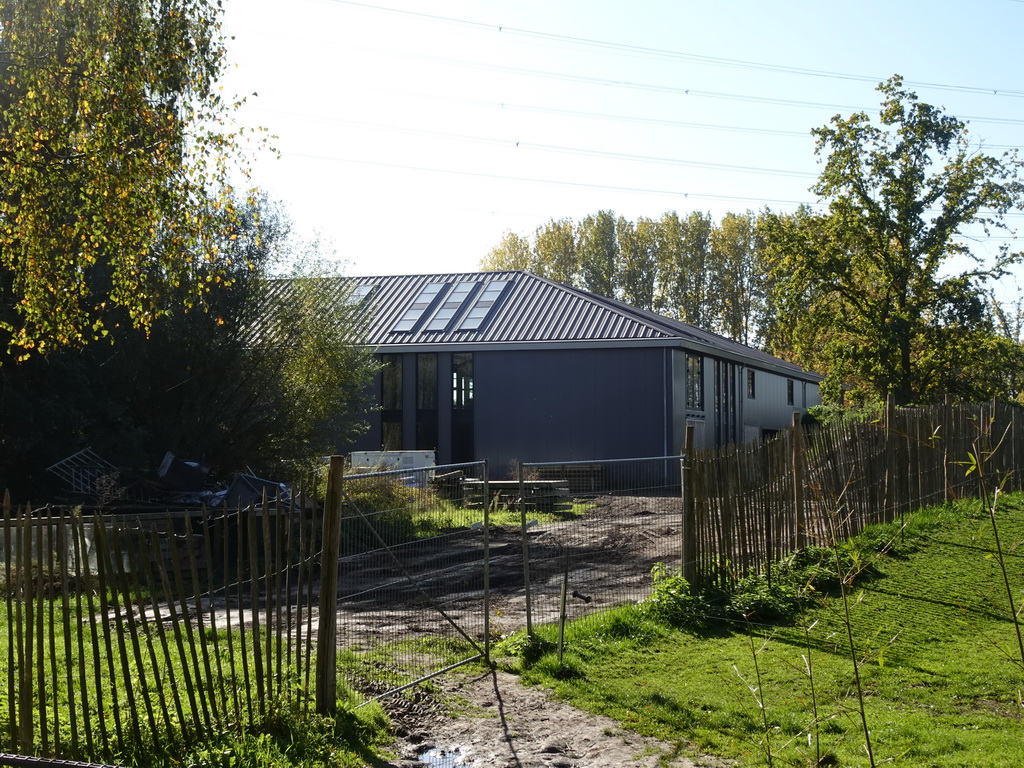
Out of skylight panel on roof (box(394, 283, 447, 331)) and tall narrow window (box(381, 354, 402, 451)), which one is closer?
tall narrow window (box(381, 354, 402, 451))

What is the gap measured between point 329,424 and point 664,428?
1062 cm

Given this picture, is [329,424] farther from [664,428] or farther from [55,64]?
[55,64]

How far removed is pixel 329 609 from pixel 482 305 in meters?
27.1

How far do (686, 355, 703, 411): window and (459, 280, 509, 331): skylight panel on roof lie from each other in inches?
260

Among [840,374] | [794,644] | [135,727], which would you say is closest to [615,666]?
[794,644]

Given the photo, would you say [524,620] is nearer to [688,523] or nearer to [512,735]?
[688,523]

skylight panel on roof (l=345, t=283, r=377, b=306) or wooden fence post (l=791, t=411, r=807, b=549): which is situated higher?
skylight panel on roof (l=345, t=283, r=377, b=306)

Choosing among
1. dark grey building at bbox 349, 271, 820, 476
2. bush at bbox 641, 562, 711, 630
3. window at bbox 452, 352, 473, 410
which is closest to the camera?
bush at bbox 641, 562, 711, 630

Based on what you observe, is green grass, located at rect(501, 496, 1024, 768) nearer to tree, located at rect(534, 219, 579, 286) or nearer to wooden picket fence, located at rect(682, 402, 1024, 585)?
wooden picket fence, located at rect(682, 402, 1024, 585)

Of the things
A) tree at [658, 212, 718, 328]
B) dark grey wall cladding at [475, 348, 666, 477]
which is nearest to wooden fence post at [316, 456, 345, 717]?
dark grey wall cladding at [475, 348, 666, 477]

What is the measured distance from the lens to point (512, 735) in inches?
265

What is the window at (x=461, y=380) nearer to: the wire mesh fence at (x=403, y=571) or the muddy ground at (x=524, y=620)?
the muddy ground at (x=524, y=620)

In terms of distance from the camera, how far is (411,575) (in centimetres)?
797

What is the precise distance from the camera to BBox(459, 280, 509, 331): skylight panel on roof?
31.9 m
